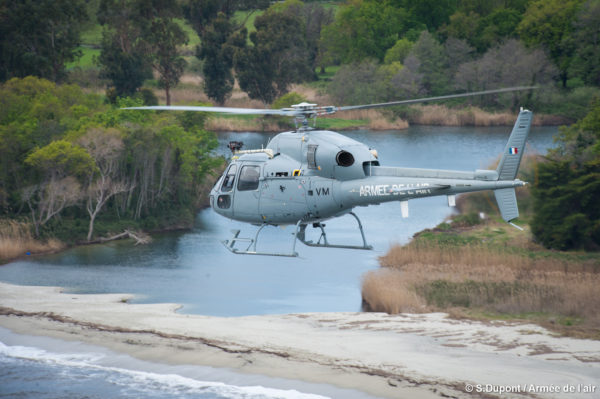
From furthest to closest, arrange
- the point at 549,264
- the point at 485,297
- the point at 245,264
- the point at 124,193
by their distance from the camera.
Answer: the point at 124,193
the point at 245,264
the point at 549,264
the point at 485,297

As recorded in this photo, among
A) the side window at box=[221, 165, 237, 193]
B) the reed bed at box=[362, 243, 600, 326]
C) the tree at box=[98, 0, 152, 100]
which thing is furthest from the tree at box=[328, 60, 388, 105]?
the side window at box=[221, 165, 237, 193]

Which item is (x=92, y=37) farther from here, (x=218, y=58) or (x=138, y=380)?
(x=138, y=380)

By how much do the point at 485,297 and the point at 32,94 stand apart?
134ft

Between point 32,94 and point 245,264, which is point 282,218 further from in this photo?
point 32,94

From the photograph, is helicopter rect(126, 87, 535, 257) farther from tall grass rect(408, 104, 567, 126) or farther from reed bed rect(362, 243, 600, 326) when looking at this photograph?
tall grass rect(408, 104, 567, 126)

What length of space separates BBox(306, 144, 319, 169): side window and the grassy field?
10.0 meters

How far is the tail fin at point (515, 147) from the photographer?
22.6 meters

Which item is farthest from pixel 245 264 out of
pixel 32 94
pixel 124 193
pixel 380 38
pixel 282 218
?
pixel 380 38

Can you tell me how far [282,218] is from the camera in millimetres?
26453

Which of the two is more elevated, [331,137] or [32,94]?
[32,94]

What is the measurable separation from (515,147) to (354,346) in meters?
10.2

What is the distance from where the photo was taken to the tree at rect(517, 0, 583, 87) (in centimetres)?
7956

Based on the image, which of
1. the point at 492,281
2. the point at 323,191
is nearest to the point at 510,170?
the point at 323,191

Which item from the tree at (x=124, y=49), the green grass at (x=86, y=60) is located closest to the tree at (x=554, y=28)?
the tree at (x=124, y=49)
